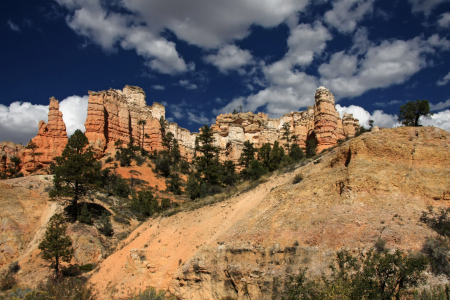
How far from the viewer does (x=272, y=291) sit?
1121cm

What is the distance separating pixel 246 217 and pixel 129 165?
42487 mm

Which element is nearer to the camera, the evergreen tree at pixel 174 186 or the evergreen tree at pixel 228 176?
the evergreen tree at pixel 228 176

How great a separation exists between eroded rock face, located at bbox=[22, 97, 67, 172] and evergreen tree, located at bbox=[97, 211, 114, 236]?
1167 inches

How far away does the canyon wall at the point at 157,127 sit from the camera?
167 ft

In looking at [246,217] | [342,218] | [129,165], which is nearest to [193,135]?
[129,165]

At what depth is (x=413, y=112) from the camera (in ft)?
99.6

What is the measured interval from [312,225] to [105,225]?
21867 mm

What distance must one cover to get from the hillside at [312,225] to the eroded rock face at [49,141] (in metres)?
43.3

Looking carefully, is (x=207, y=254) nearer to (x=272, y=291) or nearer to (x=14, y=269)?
(x=272, y=291)

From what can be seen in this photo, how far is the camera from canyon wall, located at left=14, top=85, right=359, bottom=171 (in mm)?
51016

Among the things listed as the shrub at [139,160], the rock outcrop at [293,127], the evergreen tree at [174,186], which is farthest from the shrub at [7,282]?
the rock outcrop at [293,127]

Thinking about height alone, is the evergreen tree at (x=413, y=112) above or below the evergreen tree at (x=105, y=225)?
above

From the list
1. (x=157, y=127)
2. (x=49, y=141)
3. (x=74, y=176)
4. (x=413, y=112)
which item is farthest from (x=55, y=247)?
(x=157, y=127)

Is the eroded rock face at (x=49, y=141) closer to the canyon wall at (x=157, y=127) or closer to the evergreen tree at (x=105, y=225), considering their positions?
the canyon wall at (x=157, y=127)
